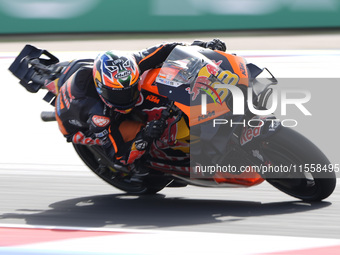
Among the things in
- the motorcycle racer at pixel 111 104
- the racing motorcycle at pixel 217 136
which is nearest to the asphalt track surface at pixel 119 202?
the racing motorcycle at pixel 217 136

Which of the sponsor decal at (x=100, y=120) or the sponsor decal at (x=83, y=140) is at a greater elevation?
the sponsor decal at (x=100, y=120)

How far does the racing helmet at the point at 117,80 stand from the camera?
4617 mm

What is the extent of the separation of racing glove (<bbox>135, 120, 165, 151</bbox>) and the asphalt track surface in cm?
55

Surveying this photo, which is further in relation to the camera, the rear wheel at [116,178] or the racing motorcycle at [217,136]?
the rear wheel at [116,178]

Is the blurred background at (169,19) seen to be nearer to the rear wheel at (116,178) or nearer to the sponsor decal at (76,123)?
the rear wheel at (116,178)

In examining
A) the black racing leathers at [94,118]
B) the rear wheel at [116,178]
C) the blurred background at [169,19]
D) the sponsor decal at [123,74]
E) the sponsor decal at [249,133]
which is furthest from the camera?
the blurred background at [169,19]

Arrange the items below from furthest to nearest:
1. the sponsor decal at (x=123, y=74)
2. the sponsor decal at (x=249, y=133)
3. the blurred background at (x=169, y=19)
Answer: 1. the blurred background at (x=169, y=19)
2. the sponsor decal at (x=249, y=133)
3. the sponsor decal at (x=123, y=74)

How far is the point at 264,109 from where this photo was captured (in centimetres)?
481

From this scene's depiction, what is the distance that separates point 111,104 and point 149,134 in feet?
1.11

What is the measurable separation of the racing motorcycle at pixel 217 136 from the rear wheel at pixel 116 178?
0.89ft

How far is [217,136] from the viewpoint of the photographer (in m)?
4.68

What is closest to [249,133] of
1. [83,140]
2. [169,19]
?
[83,140]

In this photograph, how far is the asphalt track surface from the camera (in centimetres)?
469

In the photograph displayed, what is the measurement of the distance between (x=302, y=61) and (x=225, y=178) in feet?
21.8
